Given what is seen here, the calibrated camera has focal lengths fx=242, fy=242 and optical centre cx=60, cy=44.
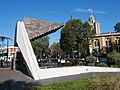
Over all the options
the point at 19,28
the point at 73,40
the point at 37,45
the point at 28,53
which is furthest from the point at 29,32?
the point at 37,45

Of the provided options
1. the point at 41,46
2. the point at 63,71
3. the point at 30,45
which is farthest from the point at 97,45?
the point at 30,45

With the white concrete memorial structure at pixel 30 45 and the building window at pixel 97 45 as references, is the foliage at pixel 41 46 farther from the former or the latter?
the white concrete memorial structure at pixel 30 45

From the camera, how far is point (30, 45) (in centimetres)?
2147

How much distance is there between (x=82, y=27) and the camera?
6172 centimetres

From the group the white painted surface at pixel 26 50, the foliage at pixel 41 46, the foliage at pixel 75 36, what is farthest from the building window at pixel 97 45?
the white painted surface at pixel 26 50

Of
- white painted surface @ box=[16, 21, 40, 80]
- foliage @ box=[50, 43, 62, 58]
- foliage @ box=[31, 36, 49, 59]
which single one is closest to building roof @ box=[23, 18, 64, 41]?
white painted surface @ box=[16, 21, 40, 80]

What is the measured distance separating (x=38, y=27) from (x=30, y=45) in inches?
136

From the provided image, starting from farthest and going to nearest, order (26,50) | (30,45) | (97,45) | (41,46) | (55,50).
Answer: (55,50)
(97,45)
(41,46)
(30,45)
(26,50)

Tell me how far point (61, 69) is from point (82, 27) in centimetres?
3895

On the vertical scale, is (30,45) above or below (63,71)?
above

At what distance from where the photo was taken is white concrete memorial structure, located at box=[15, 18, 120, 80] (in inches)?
827

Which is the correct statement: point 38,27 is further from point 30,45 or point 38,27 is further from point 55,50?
point 55,50

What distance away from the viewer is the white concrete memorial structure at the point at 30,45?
21000mm

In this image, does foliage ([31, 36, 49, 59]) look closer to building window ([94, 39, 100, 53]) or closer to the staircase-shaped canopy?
building window ([94, 39, 100, 53])
